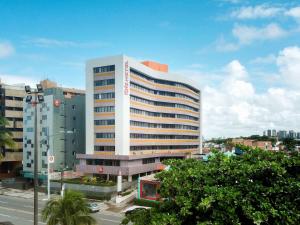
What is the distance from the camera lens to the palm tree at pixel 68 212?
25.2 metres

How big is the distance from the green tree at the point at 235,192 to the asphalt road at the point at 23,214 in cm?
2785

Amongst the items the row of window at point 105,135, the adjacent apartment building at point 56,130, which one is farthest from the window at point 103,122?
the adjacent apartment building at point 56,130

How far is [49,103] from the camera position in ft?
240

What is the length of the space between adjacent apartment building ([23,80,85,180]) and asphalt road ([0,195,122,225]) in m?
14.4

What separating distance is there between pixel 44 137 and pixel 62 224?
50.9 meters

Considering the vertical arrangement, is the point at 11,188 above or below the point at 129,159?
below

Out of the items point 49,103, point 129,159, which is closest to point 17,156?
point 49,103

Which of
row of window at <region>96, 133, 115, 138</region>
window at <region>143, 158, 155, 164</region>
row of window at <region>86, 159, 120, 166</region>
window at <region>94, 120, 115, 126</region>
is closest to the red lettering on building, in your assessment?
window at <region>94, 120, 115, 126</region>

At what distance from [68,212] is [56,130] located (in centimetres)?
4997

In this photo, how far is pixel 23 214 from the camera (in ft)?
152

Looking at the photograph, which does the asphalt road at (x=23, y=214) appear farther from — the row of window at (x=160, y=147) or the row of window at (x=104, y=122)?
the row of window at (x=160, y=147)

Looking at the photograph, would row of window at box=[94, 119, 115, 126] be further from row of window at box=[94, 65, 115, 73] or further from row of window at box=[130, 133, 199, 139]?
row of window at box=[94, 65, 115, 73]

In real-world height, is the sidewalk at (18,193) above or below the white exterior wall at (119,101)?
below

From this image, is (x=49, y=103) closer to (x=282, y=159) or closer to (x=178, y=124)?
(x=178, y=124)
